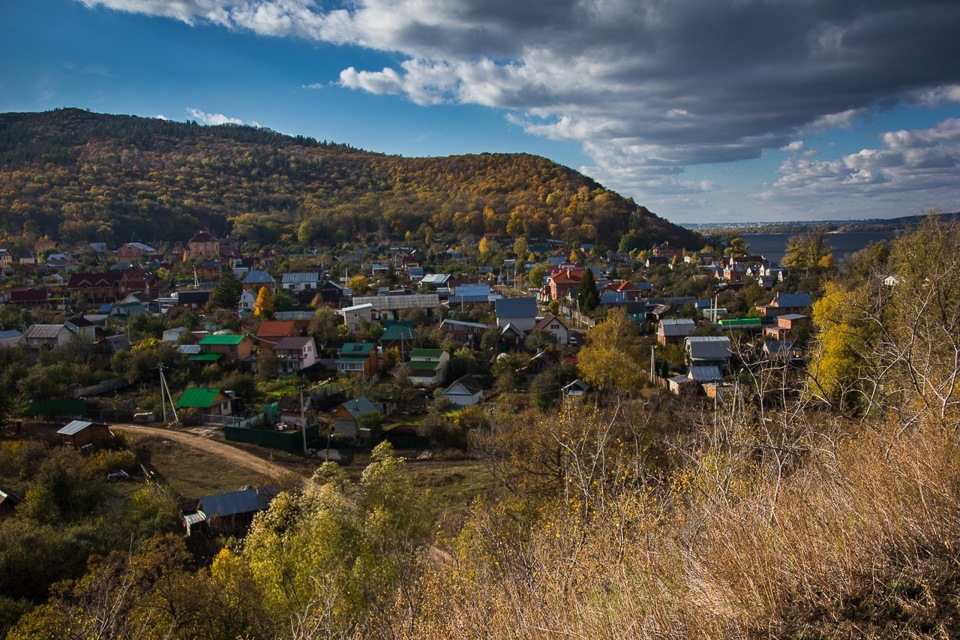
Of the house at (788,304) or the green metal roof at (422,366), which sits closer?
the green metal roof at (422,366)

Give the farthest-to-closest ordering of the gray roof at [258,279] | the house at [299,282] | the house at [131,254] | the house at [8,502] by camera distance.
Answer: the house at [131,254]
the house at [299,282]
the gray roof at [258,279]
the house at [8,502]

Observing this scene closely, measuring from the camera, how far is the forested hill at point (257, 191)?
49031 millimetres

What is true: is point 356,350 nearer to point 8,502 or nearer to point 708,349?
point 8,502

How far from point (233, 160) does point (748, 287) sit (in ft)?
218

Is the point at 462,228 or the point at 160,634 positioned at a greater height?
the point at 462,228

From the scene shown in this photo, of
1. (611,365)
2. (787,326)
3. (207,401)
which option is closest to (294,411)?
(207,401)

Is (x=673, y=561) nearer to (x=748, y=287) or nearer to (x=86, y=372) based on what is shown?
(x=86, y=372)

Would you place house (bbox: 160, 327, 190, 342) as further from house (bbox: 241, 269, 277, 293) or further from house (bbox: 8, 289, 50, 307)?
house (bbox: 8, 289, 50, 307)

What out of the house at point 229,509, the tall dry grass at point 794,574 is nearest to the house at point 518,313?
the house at point 229,509

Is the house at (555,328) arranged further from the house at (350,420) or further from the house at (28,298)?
the house at (28,298)

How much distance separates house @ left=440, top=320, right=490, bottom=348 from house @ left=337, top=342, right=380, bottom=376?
3.16m

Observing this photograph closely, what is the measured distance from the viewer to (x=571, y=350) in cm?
1938

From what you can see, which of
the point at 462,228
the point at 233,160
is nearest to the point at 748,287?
the point at 462,228

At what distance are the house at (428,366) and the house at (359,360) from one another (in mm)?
1157
